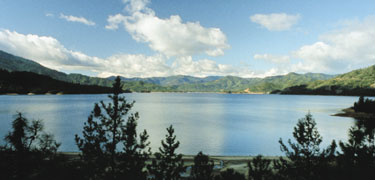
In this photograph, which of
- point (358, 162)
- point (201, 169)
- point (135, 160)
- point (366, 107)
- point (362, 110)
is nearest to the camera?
point (201, 169)

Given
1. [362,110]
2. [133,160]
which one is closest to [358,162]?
[133,160]

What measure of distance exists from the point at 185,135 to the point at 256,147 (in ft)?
68.5

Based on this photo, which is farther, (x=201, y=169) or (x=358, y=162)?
(x=358, y=162)

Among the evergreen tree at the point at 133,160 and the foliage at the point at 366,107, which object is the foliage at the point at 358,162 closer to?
the evergreen tree at the point at 133,160

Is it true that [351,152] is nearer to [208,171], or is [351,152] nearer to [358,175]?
[358,175]

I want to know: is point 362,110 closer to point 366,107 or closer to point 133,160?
point 366,107

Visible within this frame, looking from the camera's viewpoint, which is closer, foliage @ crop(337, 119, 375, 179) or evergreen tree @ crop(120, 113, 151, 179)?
evergreen tree @ crop(120, 113, 151, 179)

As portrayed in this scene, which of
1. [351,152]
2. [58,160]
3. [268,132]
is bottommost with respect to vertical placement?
[268,132]

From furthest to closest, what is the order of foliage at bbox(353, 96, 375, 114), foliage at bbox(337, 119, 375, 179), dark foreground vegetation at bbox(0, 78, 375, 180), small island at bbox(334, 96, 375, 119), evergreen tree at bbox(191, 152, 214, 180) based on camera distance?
foliage at bbox(353, 96, 375, 114) → small island at bbox(334, 96, 375, 119) → foliage at bbox(337, 119, 375, 179) → dark foreground vegetation at bbox(0, 78, 375, 180) → evergreen tree at bbox(191, 152, 214, 180)

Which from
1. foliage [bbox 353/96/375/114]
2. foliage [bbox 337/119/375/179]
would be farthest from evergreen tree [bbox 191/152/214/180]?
foliage [bbox 353/96/375/114]

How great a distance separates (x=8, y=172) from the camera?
69.9 feet

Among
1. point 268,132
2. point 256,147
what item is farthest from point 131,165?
point 268,132

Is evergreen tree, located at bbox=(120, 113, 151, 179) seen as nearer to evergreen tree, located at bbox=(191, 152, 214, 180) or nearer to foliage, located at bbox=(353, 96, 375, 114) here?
evergreen tree, located at bbox=(191, 152, 214, 180)

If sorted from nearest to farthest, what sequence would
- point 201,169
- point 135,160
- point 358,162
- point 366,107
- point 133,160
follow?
point 201,169
point 133,160
point 135,160
point 358,162
point 366,107
